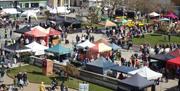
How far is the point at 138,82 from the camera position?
1174 inches

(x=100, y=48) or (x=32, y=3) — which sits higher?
(x=100, y=48)

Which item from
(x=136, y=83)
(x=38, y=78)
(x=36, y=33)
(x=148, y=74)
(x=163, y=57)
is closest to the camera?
(x=136, y=83)

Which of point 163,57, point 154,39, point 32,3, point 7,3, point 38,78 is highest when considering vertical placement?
point 163,57

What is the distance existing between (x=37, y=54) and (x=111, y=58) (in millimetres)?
7149

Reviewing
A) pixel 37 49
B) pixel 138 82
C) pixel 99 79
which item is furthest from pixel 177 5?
pixel 138 82

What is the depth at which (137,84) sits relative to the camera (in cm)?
2967

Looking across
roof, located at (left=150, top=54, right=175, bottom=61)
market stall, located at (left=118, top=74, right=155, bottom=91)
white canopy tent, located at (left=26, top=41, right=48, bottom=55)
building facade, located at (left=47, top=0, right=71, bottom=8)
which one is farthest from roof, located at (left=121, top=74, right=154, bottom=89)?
building facade, located at (left=47, top=0, right=71, bottom=8)

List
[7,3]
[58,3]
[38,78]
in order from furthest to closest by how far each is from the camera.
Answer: [58,3]
[7,3]
[38,78]

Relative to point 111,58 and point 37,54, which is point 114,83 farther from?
point 37,54

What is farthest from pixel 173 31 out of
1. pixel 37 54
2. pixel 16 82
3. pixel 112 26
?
pixel 16 82

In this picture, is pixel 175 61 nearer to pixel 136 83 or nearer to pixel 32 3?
pixel 136 83

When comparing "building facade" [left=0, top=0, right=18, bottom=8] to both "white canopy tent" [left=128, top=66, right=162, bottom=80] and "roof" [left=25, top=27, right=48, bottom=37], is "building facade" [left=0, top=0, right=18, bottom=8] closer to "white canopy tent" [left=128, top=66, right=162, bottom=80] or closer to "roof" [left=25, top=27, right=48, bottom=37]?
"roof" [left=25, top=27, right=48, bottom=37]

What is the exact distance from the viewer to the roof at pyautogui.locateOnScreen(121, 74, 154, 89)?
97.3 feet

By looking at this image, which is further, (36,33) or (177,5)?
(177,5)
